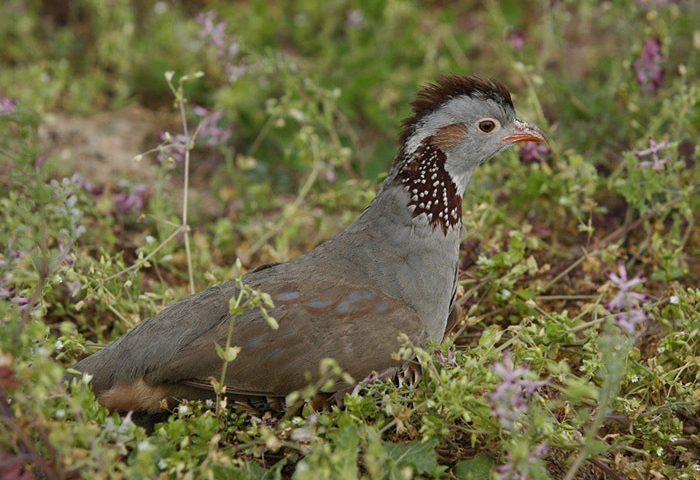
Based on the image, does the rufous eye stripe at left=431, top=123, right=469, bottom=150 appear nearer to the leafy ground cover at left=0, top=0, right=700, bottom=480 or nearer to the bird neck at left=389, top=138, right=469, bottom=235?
the bird neck at left=389, top=138, right=469, bottom=235

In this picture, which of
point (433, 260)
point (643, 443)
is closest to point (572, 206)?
point (433, 260)

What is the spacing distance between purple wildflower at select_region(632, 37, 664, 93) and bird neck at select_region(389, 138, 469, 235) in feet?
7.63

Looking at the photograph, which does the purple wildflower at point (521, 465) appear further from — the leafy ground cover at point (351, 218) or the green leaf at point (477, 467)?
the green leaf at point (477, 467)

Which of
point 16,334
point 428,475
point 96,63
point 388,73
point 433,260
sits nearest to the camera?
point 16,334

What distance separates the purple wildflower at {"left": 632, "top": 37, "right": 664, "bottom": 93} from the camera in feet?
20.8

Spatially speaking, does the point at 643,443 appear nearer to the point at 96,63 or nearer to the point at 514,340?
the point at 514,340

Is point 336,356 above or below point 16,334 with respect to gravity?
below

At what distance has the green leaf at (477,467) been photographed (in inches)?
156

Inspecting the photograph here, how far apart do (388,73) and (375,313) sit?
408cm

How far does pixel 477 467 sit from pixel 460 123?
1814 mm

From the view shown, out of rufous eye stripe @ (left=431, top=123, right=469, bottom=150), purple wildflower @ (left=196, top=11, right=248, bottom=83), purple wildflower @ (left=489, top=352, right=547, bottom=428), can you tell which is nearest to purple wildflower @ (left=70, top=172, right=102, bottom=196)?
purple wildflower @ (left=196, top=11, right=248, bottom=83)

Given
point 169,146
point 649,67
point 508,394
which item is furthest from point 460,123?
point 649,67

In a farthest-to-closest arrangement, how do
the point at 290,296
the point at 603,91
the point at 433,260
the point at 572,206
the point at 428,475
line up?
the point at 603,91
the point at 572,206
the point at 433,260
the point at 290,296
the point at 428,475

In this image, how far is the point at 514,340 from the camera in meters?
4.01
